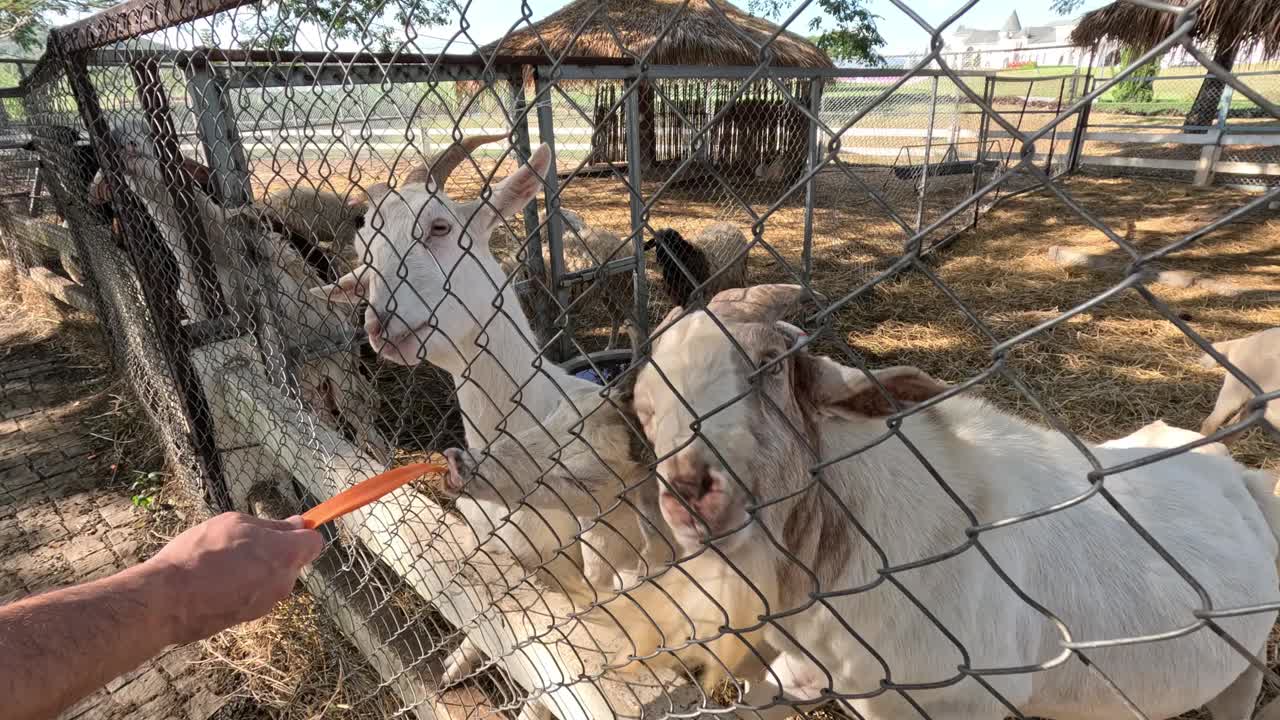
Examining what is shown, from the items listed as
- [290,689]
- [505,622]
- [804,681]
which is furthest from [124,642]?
[290,689]

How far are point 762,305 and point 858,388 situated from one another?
0.30 meters

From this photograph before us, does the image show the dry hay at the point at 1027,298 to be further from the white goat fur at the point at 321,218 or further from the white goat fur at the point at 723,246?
the white goat fur at the point at 321,218

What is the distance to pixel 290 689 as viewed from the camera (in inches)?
107

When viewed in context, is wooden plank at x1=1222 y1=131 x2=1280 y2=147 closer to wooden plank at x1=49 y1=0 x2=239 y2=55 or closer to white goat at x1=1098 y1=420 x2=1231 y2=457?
white goat at x1=1098 y1=420 x2=1231 y2=457

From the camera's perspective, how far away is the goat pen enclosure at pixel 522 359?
1146 millimetres

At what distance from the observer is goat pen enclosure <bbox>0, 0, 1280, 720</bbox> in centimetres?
115

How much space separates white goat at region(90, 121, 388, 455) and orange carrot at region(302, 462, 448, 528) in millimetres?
1393

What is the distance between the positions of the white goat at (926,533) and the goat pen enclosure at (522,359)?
3 cm

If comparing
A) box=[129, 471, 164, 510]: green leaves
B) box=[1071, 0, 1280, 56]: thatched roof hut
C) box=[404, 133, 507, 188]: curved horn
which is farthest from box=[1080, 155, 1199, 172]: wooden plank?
box=[129, 471, 164, 510]: green leaves

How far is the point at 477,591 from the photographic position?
217 cm

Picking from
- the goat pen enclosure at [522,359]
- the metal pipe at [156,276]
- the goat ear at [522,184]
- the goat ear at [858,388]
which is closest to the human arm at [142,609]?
the goat pen enclosure at [522,359]

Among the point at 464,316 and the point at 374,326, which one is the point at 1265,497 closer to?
the point at 464,316

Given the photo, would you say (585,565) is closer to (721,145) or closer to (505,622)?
(505,622)

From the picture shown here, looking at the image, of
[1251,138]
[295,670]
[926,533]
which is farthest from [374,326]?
[1251,138]
